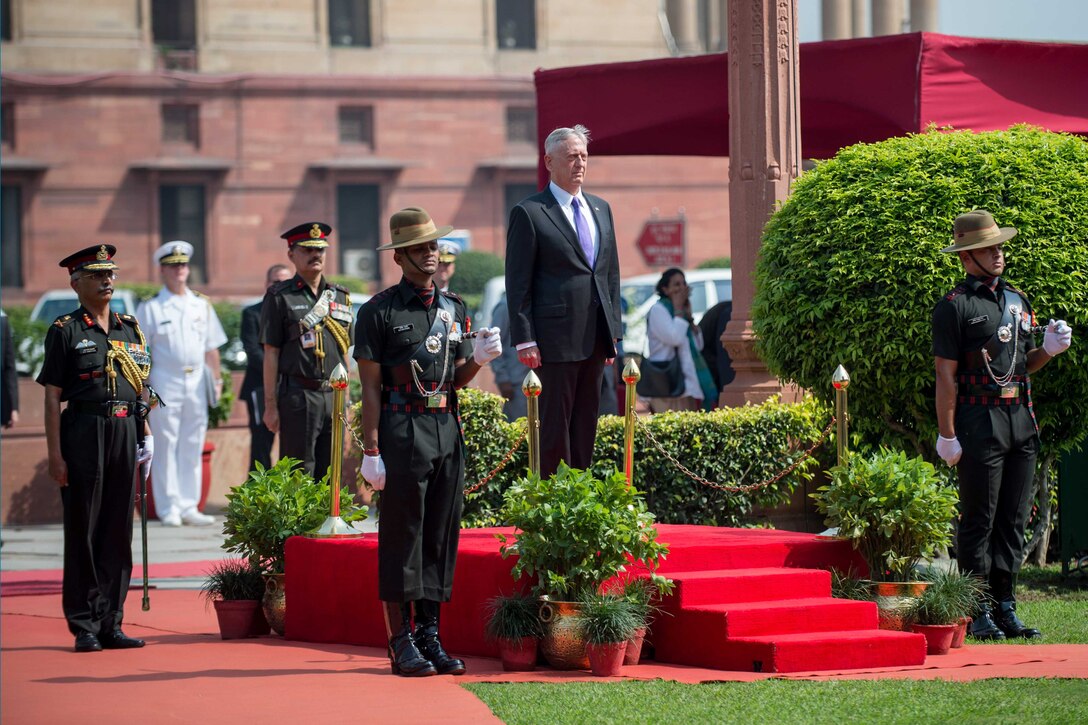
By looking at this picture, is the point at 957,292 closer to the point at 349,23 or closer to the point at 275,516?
the point at 275,516

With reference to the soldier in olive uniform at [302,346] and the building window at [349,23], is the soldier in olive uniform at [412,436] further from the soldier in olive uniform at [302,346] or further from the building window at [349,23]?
the building window at [349,23]

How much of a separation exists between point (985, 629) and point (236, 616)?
3.83m

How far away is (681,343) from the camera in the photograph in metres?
14.5

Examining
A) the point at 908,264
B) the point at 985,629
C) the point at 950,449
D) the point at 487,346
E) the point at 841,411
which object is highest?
the point at 908,264

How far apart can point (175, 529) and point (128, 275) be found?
91.7 ft

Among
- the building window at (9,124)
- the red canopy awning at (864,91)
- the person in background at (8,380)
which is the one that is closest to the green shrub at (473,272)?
the building window at (9,124)

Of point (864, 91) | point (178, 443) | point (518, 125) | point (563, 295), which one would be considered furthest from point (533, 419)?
point (518, 125)

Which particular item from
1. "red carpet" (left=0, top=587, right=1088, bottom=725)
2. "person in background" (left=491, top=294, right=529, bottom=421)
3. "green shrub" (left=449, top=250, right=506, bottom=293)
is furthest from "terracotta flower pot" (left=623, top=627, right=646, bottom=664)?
"green shrub" (left=449, top=250, right=506, bottom=293)

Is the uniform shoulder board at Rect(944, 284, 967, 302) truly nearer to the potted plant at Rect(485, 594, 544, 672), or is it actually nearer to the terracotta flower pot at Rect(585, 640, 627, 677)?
the terracotta flower pot at Rect(585, 640, 627, 677)

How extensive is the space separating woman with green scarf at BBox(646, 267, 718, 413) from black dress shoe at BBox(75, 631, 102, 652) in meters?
6.66

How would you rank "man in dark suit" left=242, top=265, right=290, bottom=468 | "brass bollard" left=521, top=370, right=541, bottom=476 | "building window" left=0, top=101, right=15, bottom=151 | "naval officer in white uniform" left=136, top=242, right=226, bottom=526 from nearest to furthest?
1. "brass bollard" left=521, top=370, right=541, bottom=476
2. "man in dark suit" left=242, top=265, right=290, bottom=468
3. "naval officer in white uniform" left=136, top=242, right=226, bottom=526
4. "building window" left=0, top=101, right=15, bottom=151

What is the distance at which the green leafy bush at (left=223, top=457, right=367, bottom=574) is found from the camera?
371 inches

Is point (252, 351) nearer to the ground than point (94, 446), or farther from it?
farther from it

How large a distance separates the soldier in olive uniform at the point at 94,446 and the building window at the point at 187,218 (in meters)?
34.2
